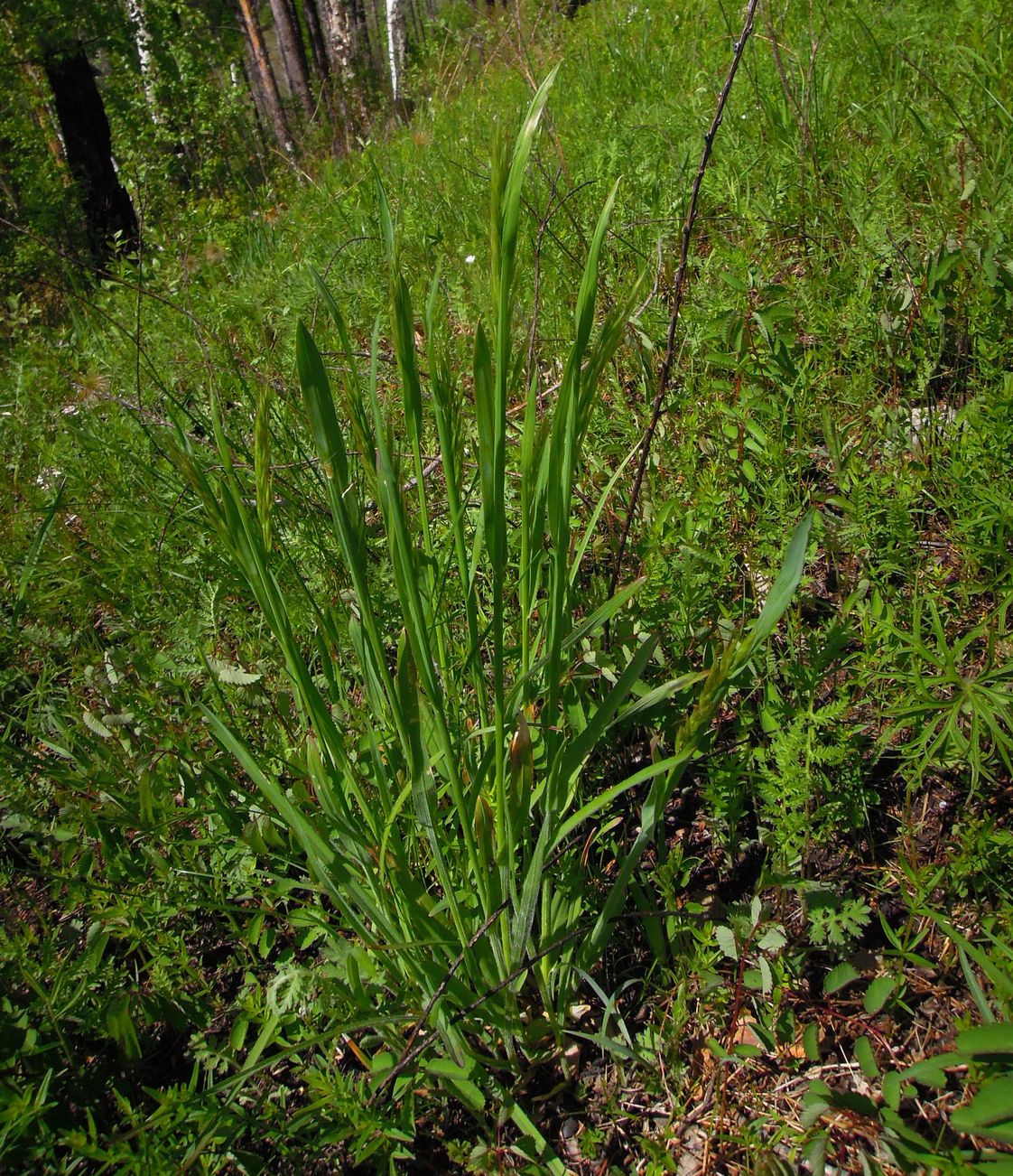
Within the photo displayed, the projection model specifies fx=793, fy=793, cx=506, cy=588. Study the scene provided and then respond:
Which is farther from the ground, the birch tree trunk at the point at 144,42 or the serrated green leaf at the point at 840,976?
the birch tree trunk at the point at 144,42

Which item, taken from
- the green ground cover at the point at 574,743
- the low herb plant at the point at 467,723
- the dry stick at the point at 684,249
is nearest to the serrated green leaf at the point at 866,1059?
the green ground cover at the point at 574,743

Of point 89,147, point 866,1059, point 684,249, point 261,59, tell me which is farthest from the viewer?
point 261,59

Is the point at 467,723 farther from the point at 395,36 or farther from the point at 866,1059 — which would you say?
the point at 395,36

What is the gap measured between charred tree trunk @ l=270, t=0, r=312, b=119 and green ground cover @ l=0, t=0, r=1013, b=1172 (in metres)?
8.08

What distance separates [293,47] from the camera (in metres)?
8.66

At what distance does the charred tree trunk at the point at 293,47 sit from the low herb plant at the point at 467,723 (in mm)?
8800

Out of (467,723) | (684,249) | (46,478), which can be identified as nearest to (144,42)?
(46,478)

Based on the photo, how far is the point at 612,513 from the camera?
5.71ft

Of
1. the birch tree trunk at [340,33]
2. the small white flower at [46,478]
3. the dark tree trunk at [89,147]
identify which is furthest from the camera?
the birch tree trunk at [340,33]

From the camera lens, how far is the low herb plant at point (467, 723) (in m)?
0.87

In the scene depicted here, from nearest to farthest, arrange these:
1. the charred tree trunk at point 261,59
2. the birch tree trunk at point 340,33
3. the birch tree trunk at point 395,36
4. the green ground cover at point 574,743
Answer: the green ground cover at point 574,743
the birch tree trunk at point 395,36
the birch tree trunk at point 340,33
the charred tree trunk at point 261,59

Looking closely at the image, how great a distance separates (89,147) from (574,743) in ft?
26.9

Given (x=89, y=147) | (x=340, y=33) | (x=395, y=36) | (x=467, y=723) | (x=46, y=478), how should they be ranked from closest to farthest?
(x=467, y=723)
(x=46, y=478)
(x=89, y=147)
(x=395, y=36)
(x=340, y=33)

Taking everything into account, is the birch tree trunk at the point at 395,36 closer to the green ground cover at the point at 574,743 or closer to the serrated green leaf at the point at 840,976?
the green ground cover at the point at 574,743
